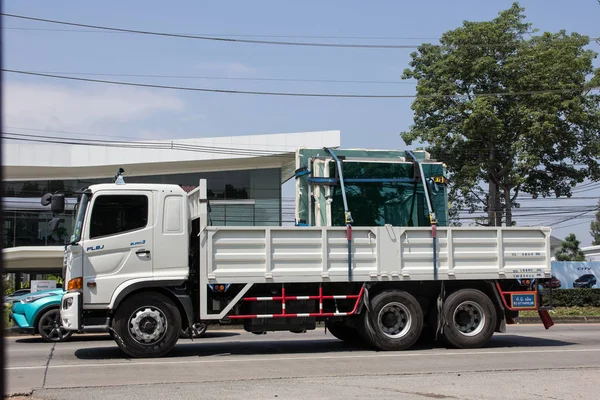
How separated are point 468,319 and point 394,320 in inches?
56.3

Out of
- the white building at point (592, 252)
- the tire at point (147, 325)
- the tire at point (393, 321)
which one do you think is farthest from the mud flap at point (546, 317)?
the white building at point (592, 252)

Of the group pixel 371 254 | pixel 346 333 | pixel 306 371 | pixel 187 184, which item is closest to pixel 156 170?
pixel 187 184

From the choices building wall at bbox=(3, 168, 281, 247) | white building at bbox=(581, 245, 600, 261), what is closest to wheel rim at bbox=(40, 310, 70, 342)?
building wall at bbox=(3, 168, 281, 247)

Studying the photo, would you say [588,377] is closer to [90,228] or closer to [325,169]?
[325,169]

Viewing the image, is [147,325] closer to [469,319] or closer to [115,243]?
[115,243]

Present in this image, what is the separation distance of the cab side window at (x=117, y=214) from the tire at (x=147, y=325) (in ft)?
3.65

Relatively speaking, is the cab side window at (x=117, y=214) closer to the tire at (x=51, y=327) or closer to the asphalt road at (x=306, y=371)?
the asphalt road at (x=306, y=371)

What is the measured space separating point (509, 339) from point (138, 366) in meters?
7.65

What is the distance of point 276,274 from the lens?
11.6 meters

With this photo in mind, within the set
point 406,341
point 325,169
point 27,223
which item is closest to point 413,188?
point 325,169

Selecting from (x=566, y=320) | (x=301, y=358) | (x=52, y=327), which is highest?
(x=52, y=327)

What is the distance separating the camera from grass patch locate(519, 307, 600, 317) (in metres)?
21.7

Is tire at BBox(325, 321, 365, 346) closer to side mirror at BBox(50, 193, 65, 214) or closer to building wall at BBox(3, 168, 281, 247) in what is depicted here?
side mirror at BBox(50, 193, 65, 214)

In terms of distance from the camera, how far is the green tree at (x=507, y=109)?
32.1 m
